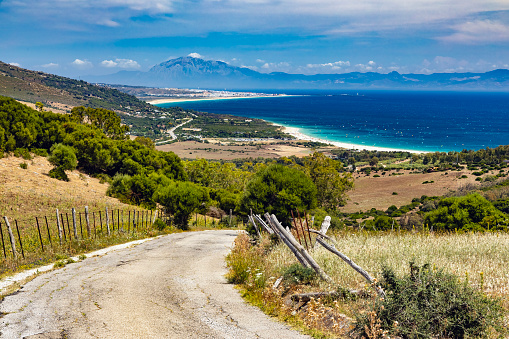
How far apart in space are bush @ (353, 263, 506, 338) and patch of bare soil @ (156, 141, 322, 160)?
116 m

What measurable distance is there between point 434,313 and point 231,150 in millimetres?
139841

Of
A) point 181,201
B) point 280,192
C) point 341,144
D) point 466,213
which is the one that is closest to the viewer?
point 280,192

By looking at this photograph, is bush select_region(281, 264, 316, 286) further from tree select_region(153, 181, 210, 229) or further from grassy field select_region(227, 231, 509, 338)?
tree select_region(153, 181, 210, 229)

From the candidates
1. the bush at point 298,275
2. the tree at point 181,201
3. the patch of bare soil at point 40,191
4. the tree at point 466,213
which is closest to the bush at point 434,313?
the bush at point 298,275

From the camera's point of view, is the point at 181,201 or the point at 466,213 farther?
the point at 181,201

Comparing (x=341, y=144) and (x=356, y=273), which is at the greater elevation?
(x=356, y=273)

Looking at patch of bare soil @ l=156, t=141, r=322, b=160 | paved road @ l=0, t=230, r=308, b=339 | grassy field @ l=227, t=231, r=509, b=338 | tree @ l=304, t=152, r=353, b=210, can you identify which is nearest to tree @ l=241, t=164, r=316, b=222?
paved road @ l=0, t=230, r=308, b=339

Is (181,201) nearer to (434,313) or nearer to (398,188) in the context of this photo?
(434,313)

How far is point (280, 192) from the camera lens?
59.7 ft

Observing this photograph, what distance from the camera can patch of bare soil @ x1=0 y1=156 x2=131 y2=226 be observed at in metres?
26.1

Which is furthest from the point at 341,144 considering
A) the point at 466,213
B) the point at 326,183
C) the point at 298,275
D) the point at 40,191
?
the point at 298,275

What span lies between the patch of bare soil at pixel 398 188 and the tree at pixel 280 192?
38.5 meters

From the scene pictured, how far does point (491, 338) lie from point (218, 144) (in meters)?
160

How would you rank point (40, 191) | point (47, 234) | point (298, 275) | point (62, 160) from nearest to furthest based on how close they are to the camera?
point (298, 275), point (47, 234), point (40, 191), point (62, 160)
